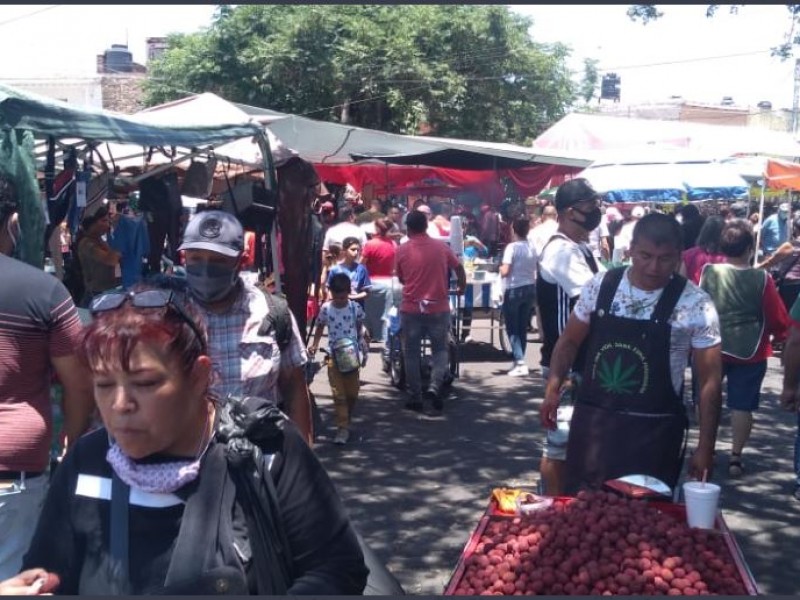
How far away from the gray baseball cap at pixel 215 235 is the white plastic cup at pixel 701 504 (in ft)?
6.11

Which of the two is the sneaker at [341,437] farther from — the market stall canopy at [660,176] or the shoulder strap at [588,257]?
the market stall canopy at [660,176]

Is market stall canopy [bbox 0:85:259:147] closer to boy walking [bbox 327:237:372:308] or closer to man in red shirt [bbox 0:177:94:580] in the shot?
man in red shirt [bbox 0:177:94:580]

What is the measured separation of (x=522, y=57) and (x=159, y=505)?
112ft

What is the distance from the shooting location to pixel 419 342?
960 centimetres

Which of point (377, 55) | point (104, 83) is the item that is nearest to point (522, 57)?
point (377, 55)

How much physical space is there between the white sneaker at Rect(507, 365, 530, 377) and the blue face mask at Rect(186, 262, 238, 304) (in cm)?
785

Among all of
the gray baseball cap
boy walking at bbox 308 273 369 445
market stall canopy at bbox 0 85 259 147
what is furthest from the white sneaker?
the gray baseball cap

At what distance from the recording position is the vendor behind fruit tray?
419cm

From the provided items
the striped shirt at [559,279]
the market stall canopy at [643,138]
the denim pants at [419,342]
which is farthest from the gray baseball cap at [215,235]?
the market stall canopy at [643,138]

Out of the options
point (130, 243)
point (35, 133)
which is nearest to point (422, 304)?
point (130, 243)

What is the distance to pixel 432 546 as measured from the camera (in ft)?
19.2

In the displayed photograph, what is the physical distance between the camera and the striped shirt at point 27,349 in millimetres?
3326

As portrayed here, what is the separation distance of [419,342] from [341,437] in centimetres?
168

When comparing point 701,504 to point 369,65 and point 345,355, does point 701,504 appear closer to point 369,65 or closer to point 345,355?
point 345,355
